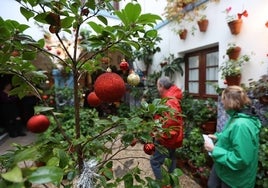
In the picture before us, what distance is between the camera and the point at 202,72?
15.2 feet

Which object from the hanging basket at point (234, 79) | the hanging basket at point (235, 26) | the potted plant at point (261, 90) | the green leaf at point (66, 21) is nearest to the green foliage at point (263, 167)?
the potted plant at point (261, 90)

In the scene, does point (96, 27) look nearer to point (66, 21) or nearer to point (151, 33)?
point (66, 21)

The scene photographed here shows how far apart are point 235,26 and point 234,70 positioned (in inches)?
27.7

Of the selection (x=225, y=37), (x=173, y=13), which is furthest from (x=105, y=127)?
(x=173, y=13)

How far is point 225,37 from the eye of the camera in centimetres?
387

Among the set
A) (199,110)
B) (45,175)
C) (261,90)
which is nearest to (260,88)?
(261,90)

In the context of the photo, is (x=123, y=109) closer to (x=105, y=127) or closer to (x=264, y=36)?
(x=264, y=36)

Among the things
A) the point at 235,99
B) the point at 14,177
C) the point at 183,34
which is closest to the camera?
the point at 14,177

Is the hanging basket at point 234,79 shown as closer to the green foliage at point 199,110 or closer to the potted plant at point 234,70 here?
the potted plant at point 234,70

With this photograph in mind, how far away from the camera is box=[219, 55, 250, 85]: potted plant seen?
345 cm

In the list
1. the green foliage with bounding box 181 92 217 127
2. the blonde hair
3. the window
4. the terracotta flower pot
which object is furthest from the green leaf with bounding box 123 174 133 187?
the terracotta flower pot

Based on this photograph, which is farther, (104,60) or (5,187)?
(104,60)

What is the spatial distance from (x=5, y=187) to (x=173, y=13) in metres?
4.89

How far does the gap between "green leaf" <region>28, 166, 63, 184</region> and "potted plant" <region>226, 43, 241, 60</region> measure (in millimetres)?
3580
